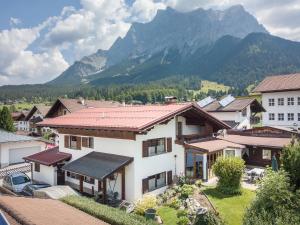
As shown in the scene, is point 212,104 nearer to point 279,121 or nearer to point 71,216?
point 279,121

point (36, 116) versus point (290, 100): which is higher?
point (290, 100)

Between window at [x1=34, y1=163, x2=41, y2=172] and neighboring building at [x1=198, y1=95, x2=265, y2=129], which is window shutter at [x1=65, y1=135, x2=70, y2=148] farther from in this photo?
neighboring building at [x1=198, y1=95, x2=265, y2=129]

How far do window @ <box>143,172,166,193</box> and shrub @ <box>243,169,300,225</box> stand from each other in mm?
8447

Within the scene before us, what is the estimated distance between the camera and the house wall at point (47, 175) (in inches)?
1078

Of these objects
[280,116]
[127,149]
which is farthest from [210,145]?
[280,116]

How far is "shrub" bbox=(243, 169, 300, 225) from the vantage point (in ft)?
47.1

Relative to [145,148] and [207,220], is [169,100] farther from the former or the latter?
[207,220]

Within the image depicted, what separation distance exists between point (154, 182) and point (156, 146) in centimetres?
273

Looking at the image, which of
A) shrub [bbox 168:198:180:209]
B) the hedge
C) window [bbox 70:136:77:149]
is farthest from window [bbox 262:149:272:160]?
the hedge

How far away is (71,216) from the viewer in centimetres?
1653

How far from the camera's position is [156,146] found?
23.7m

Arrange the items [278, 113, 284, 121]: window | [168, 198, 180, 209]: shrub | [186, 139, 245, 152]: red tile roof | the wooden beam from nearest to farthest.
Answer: [168, 198, 180, 209]: shrub < the wooden beam < [186, 139, 245, 152]: red tile roof < [278, 113, 284, 121]: window

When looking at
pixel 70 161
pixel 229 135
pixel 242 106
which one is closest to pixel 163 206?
pixel 70 161

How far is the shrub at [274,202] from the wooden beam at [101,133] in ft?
30.6
